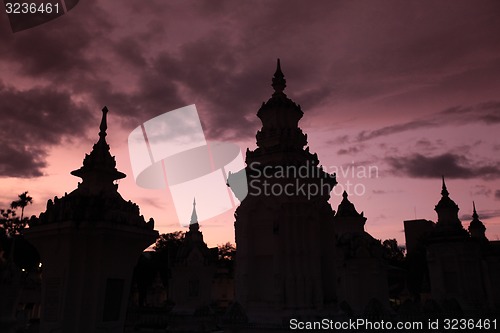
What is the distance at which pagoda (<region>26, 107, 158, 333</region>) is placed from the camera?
30.8 ft

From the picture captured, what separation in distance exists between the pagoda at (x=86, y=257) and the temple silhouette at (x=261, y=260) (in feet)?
0.08

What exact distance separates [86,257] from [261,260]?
1623 centimetres

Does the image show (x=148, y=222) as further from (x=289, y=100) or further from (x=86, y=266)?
(x=289, y=100)

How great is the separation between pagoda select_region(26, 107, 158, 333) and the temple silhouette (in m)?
0.02

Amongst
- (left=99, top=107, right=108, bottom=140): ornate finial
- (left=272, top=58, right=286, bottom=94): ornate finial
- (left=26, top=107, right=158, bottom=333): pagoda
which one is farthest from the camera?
(left=272, top=58, right=286, bottom=94): ornate finial

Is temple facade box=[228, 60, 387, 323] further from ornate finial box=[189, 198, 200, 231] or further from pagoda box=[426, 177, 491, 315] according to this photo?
ornate finial box=[189, 198, 200, 231]

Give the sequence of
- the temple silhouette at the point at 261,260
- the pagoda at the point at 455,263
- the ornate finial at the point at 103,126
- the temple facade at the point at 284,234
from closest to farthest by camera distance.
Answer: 1. the temple silhouette at the point at 261,260
2. the ornate finial at the point at 103,126
3. the temple facade at the point at 284,234
4. the pagoda at the point at 455,263

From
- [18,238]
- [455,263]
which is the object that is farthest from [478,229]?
[18,238]

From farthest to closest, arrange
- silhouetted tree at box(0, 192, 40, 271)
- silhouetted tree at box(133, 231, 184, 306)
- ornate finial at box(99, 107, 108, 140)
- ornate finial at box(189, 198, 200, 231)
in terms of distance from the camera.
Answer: silhouetted tree at box(133, 231, 184, 306), silhouetted tree at box(0, 192, 40, 271), ornate finial at box(189, 198, 200, 231), ornate finial at box(99, 107, 108, 140)

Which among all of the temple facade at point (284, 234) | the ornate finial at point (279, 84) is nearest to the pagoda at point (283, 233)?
the temple facade at point (284, 234)

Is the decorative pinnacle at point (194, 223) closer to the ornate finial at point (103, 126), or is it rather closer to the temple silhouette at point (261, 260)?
the temple silhouette at point (261, 260)

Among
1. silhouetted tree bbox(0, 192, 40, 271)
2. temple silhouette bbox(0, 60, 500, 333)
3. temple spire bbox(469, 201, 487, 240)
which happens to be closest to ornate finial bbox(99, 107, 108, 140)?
temple silhouette bbox(0, 60, 500, 333)

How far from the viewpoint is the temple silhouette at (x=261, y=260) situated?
9.67 metres

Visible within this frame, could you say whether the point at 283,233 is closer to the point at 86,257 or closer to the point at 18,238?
the point at 86,257
